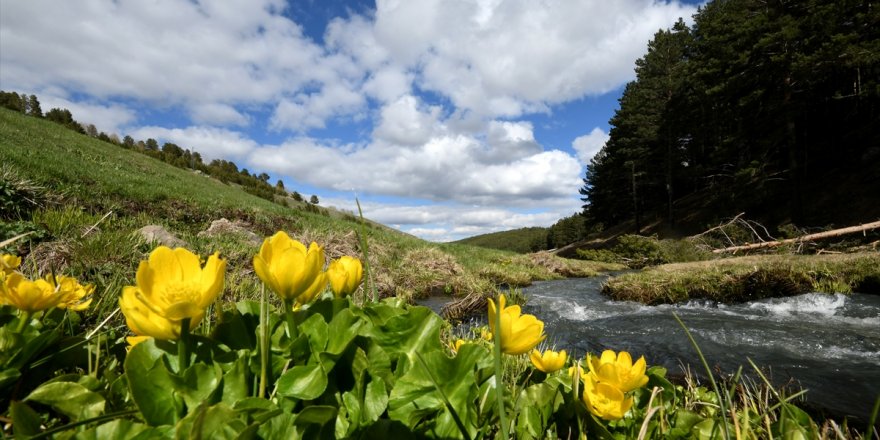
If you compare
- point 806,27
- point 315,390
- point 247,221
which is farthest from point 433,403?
point 806,27

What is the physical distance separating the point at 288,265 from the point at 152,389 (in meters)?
0.32

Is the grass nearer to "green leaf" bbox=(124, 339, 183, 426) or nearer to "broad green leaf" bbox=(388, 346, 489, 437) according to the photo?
"broad green leaf" bbox=(388, 346, 489, 437)

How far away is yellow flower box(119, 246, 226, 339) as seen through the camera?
68cm

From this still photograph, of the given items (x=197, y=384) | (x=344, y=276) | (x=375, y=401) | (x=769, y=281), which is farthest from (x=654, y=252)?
(x=197, y=384)

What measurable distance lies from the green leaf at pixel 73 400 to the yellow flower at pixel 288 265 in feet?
1.35

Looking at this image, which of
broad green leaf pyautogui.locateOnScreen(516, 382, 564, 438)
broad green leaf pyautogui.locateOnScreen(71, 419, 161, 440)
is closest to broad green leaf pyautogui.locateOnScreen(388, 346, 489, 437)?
broad green leaf pyautogui.locateOnScreen(516, 382, 564, 438)

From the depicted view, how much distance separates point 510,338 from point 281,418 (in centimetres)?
53

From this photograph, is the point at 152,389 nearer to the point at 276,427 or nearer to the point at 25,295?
the point at 276,427

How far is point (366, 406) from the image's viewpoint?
0.86 meters

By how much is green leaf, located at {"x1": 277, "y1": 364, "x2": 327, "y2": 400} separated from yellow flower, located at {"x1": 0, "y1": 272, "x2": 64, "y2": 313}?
70cm

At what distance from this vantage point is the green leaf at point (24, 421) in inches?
25.5

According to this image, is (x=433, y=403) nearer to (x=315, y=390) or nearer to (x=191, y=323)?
(x=315, y=390)

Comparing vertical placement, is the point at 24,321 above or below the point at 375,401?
above

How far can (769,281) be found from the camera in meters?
6.71
